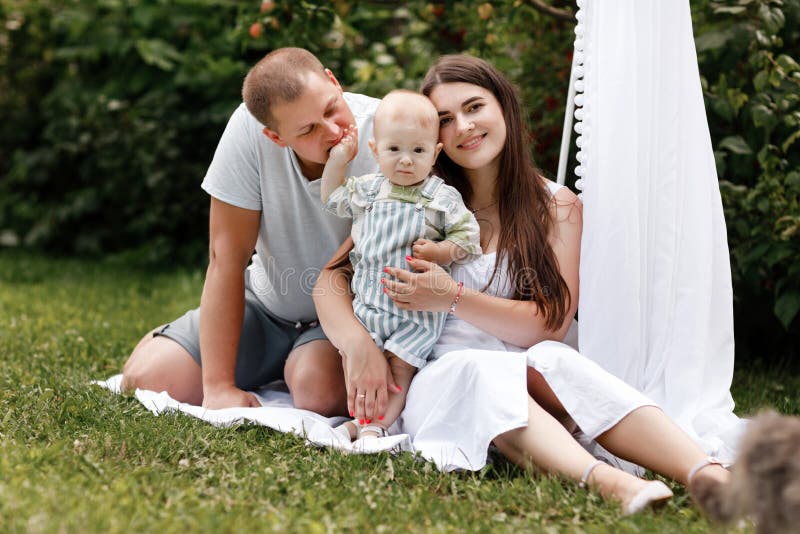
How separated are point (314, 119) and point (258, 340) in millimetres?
883

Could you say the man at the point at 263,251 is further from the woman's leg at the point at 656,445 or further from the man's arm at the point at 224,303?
the woman's leg at the point at 656,445

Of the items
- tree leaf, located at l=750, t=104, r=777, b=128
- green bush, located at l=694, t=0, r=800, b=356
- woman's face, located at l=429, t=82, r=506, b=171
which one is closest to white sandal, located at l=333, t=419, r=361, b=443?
woman's face, located at l=429, t=82, r=506, b=171

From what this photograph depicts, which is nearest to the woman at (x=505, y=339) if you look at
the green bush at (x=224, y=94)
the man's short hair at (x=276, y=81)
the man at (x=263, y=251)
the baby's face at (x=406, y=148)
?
the baby's face at (x=406, y=148)

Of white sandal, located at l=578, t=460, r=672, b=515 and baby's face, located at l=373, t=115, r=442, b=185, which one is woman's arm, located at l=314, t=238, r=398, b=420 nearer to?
baby's face, located at l=373, t=115, r=442, b=185

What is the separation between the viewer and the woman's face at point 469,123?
242 cm

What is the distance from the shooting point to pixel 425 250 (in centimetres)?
235

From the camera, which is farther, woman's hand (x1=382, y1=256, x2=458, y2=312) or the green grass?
woman's hand (x1=382, y1=256, x2=458, y2=312)

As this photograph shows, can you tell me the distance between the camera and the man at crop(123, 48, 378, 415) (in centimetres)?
248

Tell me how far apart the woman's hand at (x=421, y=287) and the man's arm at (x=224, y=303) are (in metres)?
0.58

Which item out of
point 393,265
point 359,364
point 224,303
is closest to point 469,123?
point 393,265

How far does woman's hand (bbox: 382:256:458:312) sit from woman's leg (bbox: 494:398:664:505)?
0.38m

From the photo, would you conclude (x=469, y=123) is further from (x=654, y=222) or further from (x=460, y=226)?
(x=654, y=222)

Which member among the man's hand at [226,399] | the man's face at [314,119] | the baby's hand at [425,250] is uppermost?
the man's face at [314,119]

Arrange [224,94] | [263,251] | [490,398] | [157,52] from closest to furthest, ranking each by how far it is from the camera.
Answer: [490,398] < [263,251] < [157,52] < [224,94]
